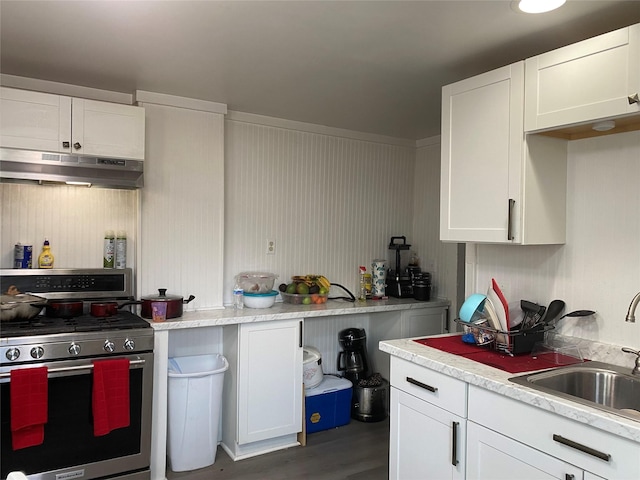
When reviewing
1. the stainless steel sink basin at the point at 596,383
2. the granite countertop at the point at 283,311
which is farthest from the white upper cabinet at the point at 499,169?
the granite countertop at the point at 283,311

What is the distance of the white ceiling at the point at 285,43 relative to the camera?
6.05 ft

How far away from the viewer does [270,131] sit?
11.7ft

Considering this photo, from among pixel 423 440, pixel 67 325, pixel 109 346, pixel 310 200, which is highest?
pixel 310 200

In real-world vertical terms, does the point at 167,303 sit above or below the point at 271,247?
below

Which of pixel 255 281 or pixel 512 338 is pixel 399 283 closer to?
pixel 255 281

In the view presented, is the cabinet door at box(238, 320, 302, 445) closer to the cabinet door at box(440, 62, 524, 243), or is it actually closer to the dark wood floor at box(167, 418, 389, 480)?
the dark wood floor at box(167, 418, 389, 480)

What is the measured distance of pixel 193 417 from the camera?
2785mm

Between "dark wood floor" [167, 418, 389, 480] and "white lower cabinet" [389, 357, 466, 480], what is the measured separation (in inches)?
27.9

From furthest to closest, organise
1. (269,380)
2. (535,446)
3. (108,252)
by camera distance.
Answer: (269,380) < (108,252) < (535,446)

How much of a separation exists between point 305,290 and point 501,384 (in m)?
1.93

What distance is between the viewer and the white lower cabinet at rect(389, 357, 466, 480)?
1.86m

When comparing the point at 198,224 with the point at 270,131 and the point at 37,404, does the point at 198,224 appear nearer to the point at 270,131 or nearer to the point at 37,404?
the point at 270,131

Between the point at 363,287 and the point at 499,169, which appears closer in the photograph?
the point at 499,169

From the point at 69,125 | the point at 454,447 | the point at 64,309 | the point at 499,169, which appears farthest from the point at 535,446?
the point at 69,125
